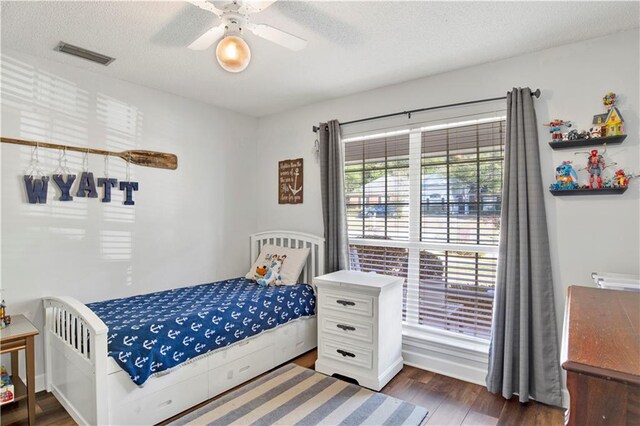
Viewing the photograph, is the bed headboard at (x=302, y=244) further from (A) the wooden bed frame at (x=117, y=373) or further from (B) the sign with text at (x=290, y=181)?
(A) the wooden bed frame at (x=117, y=373)

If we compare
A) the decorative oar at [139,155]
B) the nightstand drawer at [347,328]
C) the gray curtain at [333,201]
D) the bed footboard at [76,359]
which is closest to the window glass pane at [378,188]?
the gray curtain at [333,201]

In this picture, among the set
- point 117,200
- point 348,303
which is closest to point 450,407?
point 348,303

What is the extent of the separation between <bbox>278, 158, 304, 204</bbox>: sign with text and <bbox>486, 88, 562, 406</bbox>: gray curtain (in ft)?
6.49

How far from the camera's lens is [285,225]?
3873 millimetres

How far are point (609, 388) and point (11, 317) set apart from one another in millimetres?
3109

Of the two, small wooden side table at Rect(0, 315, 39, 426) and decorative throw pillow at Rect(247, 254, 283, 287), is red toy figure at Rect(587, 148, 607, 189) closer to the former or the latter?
decorative throw pillow at Rect(247, 254, 283, 287)

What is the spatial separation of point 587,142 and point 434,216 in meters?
1.12

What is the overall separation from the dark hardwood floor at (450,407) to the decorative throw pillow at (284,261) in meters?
1.27

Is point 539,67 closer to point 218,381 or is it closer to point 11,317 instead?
point 218,381

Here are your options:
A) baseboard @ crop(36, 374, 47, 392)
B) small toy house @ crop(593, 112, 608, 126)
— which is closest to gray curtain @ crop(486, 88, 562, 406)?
small toy house @ crop(593, 112, 608, 126)

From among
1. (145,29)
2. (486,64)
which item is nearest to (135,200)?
(145,29)

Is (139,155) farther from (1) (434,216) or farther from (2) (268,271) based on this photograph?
(1) (434,216)

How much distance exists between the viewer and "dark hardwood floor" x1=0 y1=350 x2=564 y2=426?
2.16m

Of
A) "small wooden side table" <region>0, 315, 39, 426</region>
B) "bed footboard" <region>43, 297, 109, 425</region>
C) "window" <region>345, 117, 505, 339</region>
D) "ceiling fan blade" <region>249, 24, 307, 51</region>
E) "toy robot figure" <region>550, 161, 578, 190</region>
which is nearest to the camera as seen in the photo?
"ceiling fan blade" <region>249, 24, 307, 51</region>
